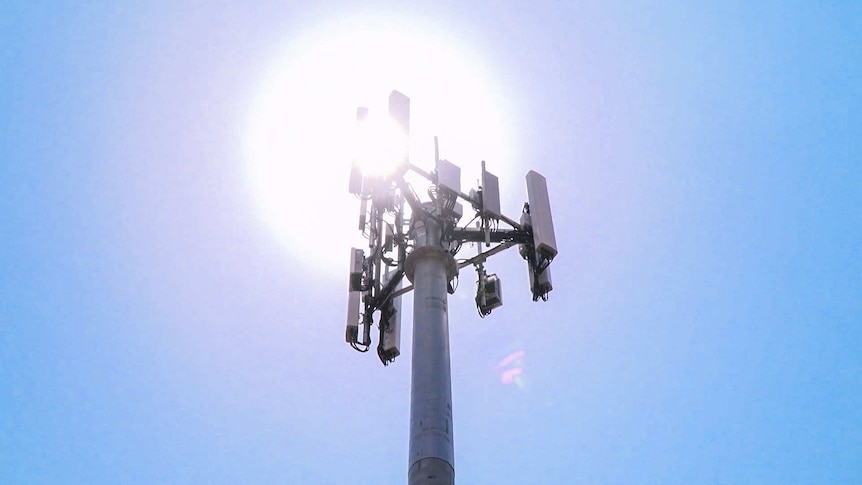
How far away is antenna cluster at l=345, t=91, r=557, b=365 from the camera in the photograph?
84.3 ft

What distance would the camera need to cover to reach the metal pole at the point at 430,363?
19453mm

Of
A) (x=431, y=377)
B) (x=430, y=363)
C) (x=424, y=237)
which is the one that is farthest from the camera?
(x=424, y=237)

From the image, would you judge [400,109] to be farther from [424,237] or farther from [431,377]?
[431,377]

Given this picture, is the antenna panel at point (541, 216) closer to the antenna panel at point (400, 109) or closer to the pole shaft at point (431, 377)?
the pole shaft at point (431, 377)

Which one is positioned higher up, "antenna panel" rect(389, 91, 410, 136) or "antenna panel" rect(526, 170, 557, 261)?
"antenna panel" rect(389, 91, 410, 136)

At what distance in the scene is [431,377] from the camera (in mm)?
21078

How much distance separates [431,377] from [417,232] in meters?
6.26

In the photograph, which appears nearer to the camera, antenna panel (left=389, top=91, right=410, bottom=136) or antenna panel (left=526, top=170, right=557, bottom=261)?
antenna panel (left=526, top=170, right=557, bottom=261)

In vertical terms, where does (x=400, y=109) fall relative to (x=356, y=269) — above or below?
above

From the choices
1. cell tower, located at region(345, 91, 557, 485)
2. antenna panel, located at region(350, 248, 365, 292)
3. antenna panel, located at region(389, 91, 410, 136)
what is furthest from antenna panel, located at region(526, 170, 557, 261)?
antenna panel, located at region(350, 248, 365, 292)

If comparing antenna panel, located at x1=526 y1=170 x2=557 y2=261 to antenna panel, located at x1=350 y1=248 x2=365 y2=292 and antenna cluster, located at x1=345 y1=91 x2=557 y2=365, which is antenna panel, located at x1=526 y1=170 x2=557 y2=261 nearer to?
antenna cluster, located at x1=345 y1=91 x2=557 y2=365

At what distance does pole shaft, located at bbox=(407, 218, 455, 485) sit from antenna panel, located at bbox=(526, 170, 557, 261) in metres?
3.33

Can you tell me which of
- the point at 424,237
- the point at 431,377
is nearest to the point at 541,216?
the point at 424,237

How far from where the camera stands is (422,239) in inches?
1001
